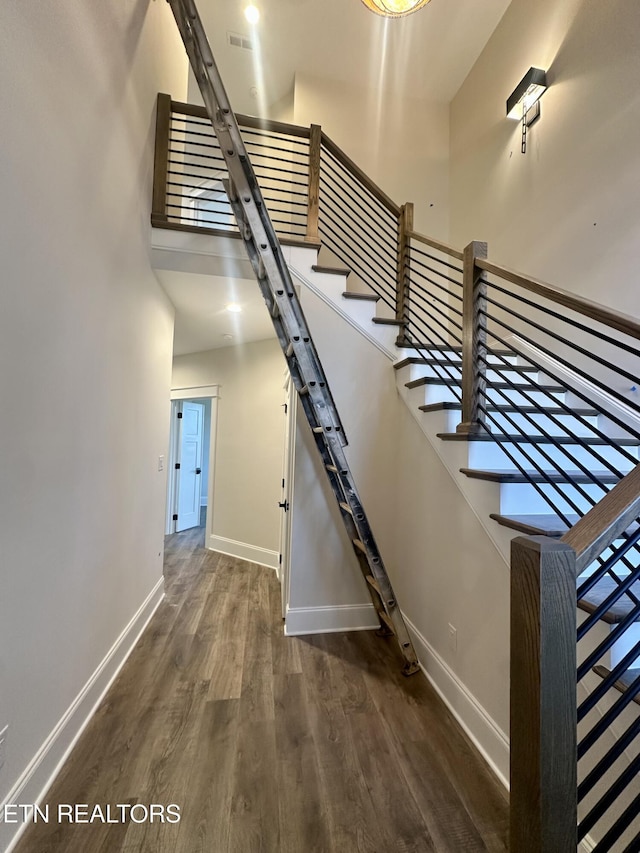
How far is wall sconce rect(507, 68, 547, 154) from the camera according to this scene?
2883 millimetres

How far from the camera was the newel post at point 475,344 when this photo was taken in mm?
1926

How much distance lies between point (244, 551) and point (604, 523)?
4201 mm

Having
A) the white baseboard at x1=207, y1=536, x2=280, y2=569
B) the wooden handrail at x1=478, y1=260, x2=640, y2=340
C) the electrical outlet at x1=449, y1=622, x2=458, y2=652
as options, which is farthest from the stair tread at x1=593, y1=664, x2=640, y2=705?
the white baseboard at x1=207, y1=536, x2=280, y2=569

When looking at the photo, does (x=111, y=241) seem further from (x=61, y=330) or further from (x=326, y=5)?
(x=326, y=5)

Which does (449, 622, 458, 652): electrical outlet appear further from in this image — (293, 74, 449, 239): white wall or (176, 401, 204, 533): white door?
(176, 401, 204, 533): white door

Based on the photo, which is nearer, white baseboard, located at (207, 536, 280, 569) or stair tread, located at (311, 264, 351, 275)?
stair tread, located at (311, 264, 351, 275)

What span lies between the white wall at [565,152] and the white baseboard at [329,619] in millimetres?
2580

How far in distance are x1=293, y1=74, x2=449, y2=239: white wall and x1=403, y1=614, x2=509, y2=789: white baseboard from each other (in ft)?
13.3

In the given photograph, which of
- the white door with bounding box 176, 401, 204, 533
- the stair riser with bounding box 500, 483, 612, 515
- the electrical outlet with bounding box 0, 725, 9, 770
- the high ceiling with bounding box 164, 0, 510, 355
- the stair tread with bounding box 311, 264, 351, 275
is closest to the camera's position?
the electrical outlet with bounding box 0, 725, 9, 770

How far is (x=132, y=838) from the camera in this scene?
51.3 inches

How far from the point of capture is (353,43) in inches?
151

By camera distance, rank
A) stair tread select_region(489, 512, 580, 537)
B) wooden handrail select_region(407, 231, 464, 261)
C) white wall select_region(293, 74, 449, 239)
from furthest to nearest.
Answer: white wall select_region(293, 74, 449, 239) → wooden handrail select_region(407, 231, 464, 261) → stair tread select_region(489, 512, 580, 537)

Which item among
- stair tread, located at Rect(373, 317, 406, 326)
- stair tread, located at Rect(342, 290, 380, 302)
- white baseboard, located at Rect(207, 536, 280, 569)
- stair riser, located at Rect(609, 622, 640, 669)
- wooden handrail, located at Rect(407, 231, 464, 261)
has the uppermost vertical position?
wooden handrail, located at Rect(407, 231, 464, 261)

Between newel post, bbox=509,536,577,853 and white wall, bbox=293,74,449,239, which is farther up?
white wall, bbox=293,74,449,239
